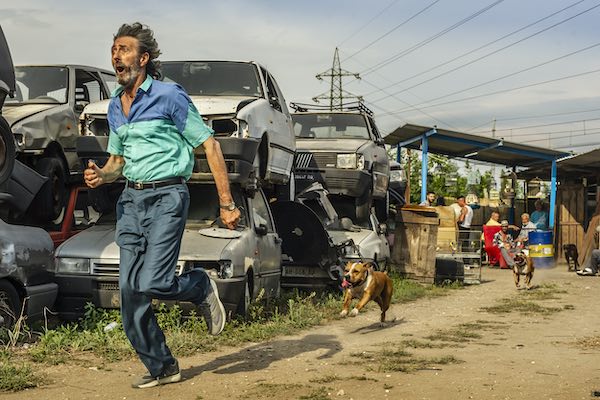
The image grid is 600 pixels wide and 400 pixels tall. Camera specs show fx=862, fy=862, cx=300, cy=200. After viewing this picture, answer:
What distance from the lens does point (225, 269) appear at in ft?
28.3

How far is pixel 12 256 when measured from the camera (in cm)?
764

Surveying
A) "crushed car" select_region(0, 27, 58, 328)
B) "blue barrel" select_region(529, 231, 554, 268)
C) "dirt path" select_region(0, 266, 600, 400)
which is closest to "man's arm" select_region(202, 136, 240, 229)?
"dirt path" select_region(0, 266, 600, 400)

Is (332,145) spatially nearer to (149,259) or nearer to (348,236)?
(348,236)

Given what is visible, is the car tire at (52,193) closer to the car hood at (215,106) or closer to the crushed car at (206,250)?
the crushed car at (206,250)

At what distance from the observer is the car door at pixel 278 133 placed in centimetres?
1123

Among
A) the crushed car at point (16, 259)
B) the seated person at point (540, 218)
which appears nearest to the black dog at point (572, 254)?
the seated person at point (540, 218)

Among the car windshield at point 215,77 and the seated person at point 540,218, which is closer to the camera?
the car windshield at point 215,77

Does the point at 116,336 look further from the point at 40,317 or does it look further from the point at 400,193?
the point at 400,193

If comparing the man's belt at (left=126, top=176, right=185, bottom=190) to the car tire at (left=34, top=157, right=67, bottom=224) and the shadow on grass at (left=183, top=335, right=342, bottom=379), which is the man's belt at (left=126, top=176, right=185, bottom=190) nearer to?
the shadow on grass at (left=183, top=335, right=342, bottom=379)

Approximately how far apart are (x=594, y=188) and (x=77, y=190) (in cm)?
2006

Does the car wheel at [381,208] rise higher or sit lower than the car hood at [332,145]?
lower

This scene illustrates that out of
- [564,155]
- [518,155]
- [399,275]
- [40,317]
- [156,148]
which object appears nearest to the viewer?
[156,148]

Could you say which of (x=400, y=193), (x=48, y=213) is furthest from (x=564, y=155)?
(x=48, y=213)

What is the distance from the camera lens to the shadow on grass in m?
6.70
